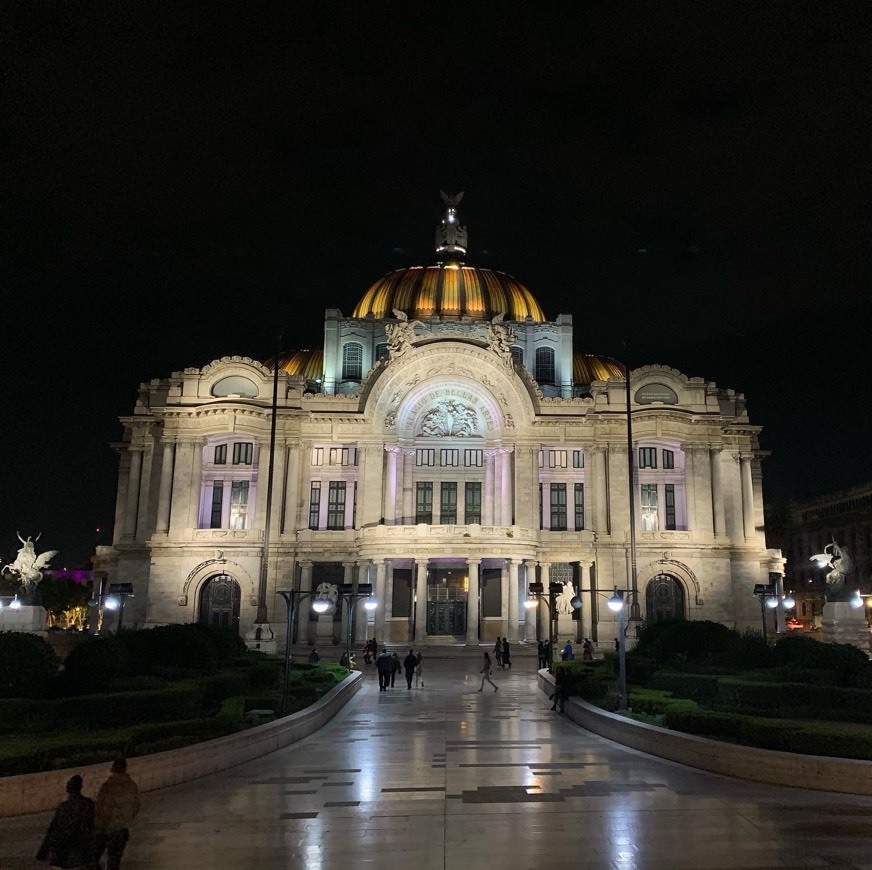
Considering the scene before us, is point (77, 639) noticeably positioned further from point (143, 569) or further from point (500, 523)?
point (500, 523)

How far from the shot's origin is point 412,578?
180ft

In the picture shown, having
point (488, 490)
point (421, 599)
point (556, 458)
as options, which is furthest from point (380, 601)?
point (556, 458)

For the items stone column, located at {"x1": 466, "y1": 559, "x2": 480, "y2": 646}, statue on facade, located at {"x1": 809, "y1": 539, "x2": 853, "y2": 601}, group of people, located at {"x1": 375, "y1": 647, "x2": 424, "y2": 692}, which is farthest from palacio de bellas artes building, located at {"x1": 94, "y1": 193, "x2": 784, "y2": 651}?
group of people, located at {"x1": 375, "y1": 647, "x2": 424, "y2": 692}

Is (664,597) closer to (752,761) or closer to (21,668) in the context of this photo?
(752,761)

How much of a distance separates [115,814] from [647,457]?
53848 millimetres

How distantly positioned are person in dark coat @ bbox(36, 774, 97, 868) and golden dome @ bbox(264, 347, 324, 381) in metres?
61.3

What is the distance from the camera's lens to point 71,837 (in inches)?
372

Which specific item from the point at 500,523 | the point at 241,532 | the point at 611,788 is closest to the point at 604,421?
the point at 500,523

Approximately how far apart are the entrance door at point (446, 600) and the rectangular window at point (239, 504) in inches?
542

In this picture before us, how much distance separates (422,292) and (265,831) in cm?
6177

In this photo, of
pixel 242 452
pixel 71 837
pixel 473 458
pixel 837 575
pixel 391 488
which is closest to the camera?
pixel 71 837

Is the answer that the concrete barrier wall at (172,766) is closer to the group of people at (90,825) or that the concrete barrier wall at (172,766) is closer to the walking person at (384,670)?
the group of people at (90,825)

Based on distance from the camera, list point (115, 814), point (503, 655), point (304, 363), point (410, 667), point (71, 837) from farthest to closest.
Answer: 1. point (304, 363)
2. point (503, 655)
3. point (410, 667)
4. point (115, 814)
5. point (71, 837)

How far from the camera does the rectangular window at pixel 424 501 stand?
196 ft
